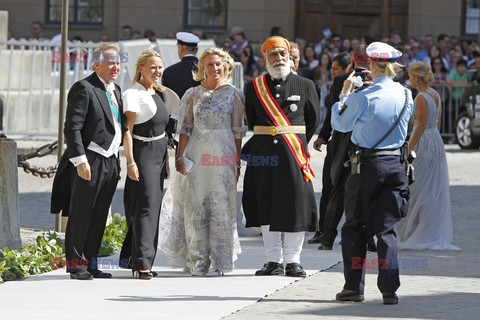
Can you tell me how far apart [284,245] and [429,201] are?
2560mm

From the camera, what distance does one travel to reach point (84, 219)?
10859mm

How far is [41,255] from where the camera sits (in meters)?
11.7

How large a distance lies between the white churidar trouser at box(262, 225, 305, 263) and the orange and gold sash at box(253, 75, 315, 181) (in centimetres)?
46

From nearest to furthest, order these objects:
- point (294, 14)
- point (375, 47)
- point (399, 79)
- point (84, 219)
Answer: point (375, 47)
point (84, 219)
point (399, 79)
point (294, 14)

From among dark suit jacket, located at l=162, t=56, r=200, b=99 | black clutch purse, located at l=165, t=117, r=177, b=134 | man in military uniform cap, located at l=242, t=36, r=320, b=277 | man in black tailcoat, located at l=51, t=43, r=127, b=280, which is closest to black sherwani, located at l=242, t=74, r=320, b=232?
man in military uniform cap, located at l=242, t=36, r=320, b=277

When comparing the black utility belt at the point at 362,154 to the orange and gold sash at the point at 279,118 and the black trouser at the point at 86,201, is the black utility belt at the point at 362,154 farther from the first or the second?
the black trouser at the point at 86,201

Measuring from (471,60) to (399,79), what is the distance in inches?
85.9

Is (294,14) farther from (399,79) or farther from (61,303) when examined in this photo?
(61,303)

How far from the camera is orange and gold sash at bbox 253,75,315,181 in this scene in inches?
437

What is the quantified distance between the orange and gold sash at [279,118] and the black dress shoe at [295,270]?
67 cm

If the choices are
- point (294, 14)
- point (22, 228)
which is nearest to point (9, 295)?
point (22, 228)

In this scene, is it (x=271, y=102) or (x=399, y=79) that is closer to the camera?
(x=271, y=102)

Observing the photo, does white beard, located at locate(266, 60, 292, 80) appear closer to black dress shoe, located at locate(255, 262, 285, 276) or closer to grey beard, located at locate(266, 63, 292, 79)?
grey beard, located at locate(266, 63, 292, 79)

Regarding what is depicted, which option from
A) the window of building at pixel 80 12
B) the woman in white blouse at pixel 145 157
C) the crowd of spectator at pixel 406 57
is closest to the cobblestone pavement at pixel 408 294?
the woman in white blouse at pixel 145 157
